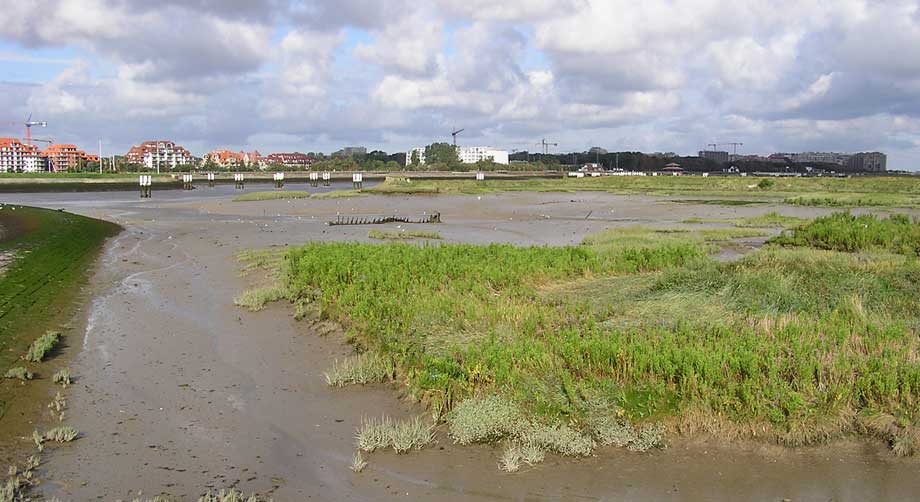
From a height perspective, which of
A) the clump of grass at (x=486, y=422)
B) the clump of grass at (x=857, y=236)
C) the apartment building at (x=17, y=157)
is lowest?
the clump of grass at (x=486, y=422)

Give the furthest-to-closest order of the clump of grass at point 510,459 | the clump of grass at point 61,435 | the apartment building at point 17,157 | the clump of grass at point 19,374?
1. the apartment building at point 17,157
2. the clump of grass at point 19,374
3. the clump of grass at point 61,435
4. the clump of grass at point 510,459

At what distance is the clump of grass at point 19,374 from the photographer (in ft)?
35.9

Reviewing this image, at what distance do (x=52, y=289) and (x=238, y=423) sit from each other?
11.1 metres

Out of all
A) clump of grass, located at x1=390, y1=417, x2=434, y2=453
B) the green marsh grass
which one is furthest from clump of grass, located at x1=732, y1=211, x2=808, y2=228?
clump of grass, located at x1=390, y1=417, x2=434, y2=453

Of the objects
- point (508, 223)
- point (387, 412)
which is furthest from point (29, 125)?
point (387, 412)

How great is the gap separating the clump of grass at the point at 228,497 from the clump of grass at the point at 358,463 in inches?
42.4

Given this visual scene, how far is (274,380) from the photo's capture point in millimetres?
11680

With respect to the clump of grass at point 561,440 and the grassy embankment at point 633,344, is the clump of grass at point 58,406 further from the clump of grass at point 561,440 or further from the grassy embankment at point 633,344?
the clump of grass at point 561,440

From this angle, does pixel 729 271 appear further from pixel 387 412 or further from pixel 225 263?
pixel 225 263

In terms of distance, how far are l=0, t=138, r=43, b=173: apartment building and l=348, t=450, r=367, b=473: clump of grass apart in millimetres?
216441

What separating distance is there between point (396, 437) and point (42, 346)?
720 cm

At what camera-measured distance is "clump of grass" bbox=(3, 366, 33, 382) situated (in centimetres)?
1094

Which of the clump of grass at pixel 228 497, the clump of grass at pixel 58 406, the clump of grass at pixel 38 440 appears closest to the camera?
the clump of grass at pixel 228 497

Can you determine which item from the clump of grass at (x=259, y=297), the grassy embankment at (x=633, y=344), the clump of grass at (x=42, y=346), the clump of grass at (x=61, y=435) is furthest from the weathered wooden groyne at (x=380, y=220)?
the clump of grass at (x=61, y=435)
